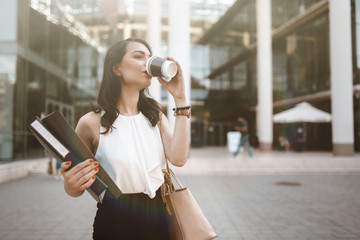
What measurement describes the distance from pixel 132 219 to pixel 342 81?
54.4 ft

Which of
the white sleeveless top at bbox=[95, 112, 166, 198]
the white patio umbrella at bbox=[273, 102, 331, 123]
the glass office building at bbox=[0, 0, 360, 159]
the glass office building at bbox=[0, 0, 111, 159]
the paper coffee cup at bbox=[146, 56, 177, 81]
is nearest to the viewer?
the paper coffee cup at bbox=[146, 56, 177, 81]

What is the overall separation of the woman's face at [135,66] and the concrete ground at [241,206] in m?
3.60

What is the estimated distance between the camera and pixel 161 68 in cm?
150

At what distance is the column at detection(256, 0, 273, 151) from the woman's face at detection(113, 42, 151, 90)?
20.7 m

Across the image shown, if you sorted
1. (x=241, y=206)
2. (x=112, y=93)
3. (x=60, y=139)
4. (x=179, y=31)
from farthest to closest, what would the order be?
(x=179, y=31), (x=241, y=206), (x=112, y=93), (x=60, y=139)

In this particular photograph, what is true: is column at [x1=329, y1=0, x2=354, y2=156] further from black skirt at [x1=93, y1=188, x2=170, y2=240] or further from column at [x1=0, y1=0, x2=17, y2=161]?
black skirt at [x1=93, y1=188, x2=170, y2=240]

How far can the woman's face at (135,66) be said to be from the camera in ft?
5.65

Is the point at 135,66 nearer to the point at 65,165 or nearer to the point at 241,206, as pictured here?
the point at 65,165

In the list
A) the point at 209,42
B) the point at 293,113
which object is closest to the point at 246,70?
the point at 209,42

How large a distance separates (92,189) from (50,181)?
9.16 metres

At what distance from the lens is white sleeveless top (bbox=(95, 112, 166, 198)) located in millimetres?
1674

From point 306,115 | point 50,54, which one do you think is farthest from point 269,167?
point 50,54

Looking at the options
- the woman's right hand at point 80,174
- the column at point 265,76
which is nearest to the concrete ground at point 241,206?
the woman's right hand at point 80,174

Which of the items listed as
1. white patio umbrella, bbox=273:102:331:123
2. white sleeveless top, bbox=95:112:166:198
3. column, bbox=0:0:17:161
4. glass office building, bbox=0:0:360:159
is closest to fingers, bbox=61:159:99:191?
white sleeveless top, bbox=95:112:166:198
